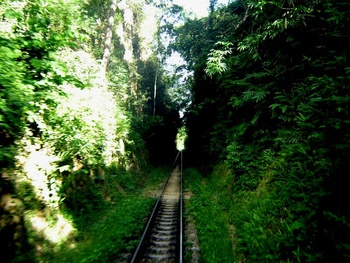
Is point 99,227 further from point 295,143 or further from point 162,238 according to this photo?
point 295,143

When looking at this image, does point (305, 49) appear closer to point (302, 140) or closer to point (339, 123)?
point (302, 140)

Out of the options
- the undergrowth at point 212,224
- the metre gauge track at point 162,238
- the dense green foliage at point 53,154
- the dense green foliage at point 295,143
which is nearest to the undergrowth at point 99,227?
the dense green foliage at point 53,154

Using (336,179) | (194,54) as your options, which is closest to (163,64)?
(194,54)

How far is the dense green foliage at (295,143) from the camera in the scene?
398cm

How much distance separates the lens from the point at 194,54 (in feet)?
68.2

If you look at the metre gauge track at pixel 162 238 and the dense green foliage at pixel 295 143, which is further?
the metre gauge track at pixel 162 238

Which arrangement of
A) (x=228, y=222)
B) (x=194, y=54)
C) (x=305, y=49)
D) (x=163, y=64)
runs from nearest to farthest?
1. (x=305, y=49)
2. (x=228, y=222)
3. (x=194, y=54)
4. (x=163, y=64)

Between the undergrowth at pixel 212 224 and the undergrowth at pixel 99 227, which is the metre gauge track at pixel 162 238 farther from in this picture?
the undergrowth at pixel 212 224

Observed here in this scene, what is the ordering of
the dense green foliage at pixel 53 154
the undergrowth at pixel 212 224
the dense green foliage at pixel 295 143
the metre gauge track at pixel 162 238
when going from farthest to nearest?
the undergrowth at pixel 212 224 → the metre gauge track at pixel 162 238 → the dense green foliage at pixel 53 154 → the dense green foliage at pixel 295 143

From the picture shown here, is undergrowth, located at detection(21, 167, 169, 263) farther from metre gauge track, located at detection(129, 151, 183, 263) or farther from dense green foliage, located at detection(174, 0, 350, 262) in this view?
dense green foliage, located at detection(174, 0, 350, 262)

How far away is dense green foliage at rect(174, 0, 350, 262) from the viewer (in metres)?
3.98

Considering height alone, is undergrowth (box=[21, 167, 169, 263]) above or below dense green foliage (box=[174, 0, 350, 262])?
below

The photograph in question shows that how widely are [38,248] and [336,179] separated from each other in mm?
6559

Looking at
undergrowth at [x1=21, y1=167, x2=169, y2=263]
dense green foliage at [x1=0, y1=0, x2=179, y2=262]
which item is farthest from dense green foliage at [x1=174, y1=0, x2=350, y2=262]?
dense green foliage at [x1=0, y1=0, x2=179, y2=262]
